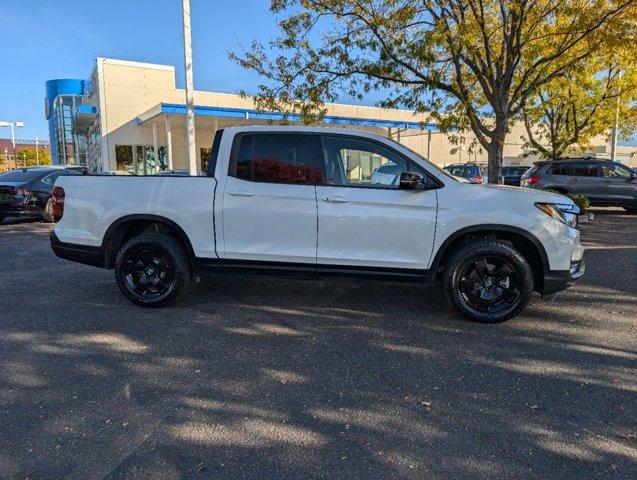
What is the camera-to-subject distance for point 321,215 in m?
4.88

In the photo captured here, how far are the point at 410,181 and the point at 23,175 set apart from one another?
12.1 m

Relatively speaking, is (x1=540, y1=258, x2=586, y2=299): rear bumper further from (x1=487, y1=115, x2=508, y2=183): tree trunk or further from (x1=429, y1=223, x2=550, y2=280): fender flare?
(x1=487, y1=115, x2=508, y2=183): tree trunk

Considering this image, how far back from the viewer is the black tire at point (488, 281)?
15.6 feet

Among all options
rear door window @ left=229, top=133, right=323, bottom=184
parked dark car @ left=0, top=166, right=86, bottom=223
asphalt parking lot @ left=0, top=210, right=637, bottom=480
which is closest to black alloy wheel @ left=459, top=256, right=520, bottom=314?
asphalt parking lot @ left=0, top=210, right=637, bottom=480

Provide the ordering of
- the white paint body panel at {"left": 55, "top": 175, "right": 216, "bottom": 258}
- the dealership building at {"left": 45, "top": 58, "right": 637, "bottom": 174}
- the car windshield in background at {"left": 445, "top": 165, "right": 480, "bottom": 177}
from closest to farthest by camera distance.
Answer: the white paint body panel at {"left": 55, "top": 175, "right": 216, "bottom": 258}
the car windshield in background at {"left": 445, "top": 165, "right": 480, "bottom": 177}
the dealership building at {"left": 45, "top": 58, "right": 637, "bottom": 174}

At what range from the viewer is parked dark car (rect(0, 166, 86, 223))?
12500 mm

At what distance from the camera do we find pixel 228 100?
29.3 m

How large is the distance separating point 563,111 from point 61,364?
64.3 feet

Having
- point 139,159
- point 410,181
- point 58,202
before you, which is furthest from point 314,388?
point 139,159

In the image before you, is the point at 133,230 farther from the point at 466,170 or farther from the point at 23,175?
the point at 466,170

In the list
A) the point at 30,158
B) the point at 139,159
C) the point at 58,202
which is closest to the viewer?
the point at 58,202

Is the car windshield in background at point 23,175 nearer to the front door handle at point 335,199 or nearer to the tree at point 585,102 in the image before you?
the front door handle at point 335,199

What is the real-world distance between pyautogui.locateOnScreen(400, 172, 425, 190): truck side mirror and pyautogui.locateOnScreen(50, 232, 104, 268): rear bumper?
331 cm

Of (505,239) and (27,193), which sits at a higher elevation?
(27,193)
